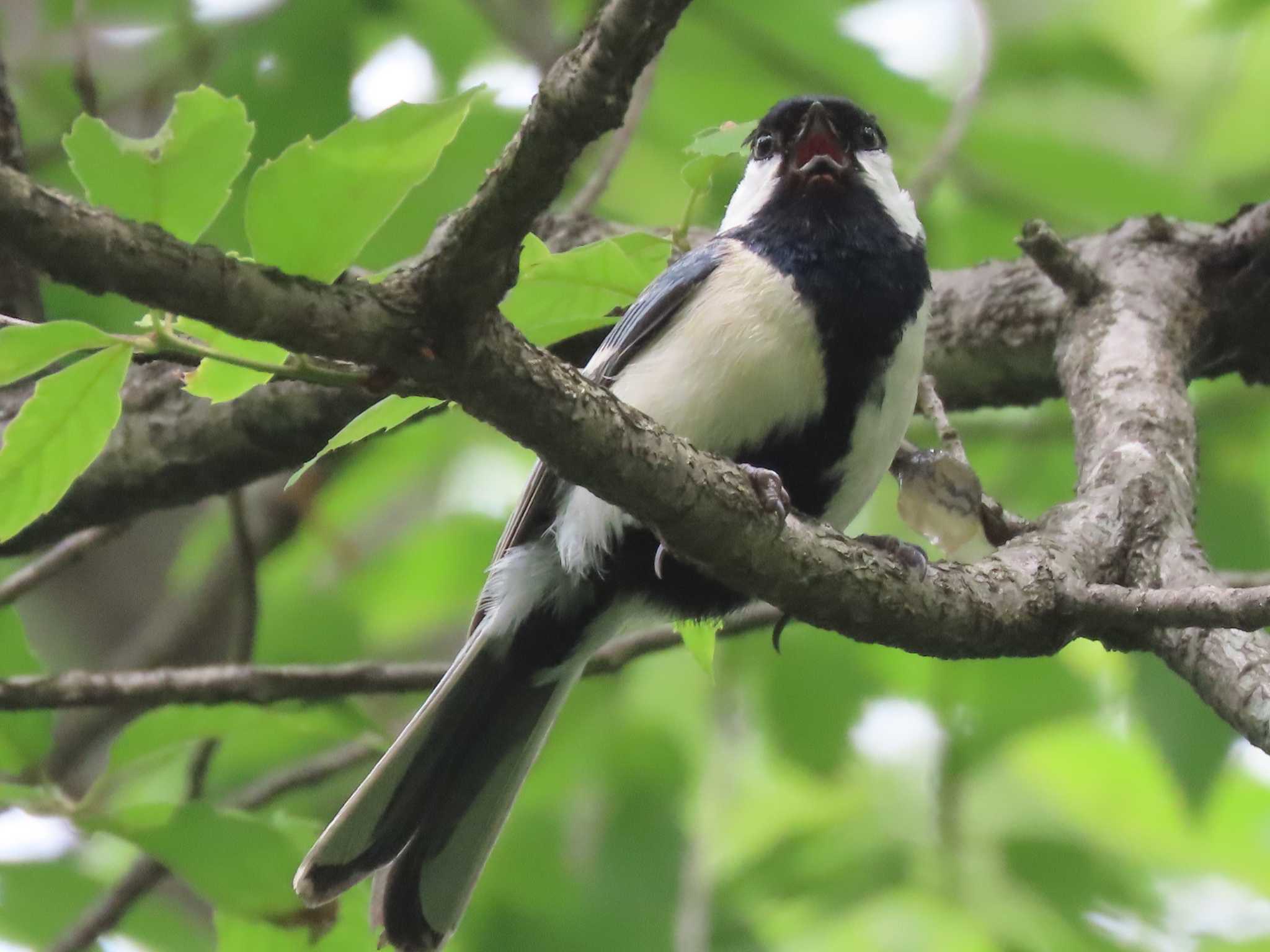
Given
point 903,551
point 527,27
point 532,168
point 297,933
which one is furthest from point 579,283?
point 527,27

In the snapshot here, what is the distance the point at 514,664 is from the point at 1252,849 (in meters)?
2.62

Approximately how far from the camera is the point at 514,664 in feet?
8.75

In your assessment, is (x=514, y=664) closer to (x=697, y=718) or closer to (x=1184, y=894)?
(x=697, y=718)

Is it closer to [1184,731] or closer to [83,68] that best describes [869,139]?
[1184,731]

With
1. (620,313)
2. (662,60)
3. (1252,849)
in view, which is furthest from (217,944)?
(1252,849)

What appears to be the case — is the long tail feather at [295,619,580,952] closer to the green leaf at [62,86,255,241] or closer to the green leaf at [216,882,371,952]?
the green leaf at [216,882,371,952]

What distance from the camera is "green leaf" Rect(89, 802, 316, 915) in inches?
89.3

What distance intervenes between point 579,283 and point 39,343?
92cm

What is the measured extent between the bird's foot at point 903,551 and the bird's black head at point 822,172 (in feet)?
2.13

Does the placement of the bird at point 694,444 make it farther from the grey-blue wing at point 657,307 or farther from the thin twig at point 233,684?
the thin twig at point 233,684

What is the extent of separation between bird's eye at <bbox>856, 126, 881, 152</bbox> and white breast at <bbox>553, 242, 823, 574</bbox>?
67 centimetres

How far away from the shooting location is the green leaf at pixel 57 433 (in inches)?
52.7

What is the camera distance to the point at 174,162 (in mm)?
1264

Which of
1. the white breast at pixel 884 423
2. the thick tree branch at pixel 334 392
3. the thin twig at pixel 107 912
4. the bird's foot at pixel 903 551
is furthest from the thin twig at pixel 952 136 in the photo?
the thin twig at pixel 107 912
